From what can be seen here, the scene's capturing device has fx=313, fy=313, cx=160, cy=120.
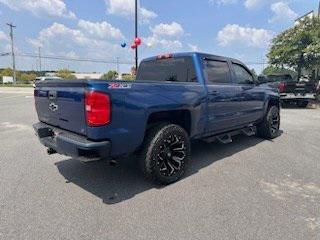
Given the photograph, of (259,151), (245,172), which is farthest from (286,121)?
(245,172)

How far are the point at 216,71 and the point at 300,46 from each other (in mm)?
16271

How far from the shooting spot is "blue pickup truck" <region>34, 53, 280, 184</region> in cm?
364

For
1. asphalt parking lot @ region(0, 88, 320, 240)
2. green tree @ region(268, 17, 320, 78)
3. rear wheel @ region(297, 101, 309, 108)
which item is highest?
green tree @ region(268, 17, 320, 78)

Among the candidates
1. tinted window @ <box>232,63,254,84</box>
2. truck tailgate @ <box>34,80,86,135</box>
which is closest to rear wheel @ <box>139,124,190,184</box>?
truck tailgate @ <box>34,80,86,135</box>

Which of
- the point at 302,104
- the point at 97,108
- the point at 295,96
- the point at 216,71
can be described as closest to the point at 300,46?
the point at 302,104

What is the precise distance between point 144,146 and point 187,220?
1.21 m

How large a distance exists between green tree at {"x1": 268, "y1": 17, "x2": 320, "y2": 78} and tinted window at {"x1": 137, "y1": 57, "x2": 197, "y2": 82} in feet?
50.6

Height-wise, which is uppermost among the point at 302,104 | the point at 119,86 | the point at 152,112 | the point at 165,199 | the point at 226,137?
the point at 119,86

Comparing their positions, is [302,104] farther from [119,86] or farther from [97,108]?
[97,108]

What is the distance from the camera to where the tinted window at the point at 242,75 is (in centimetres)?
632

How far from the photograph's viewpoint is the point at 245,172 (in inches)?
200

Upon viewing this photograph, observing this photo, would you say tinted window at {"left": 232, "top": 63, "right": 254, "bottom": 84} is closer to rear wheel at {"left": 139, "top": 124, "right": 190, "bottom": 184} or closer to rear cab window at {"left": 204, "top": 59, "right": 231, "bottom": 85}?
rear cab window at {"left": 204, "top": 59, "right": 231, "bottom": 85}

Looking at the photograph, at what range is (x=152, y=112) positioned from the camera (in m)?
4.14

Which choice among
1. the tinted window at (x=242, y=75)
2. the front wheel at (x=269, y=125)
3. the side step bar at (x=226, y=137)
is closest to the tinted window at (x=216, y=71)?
the tinted window at (x=242, y=75)
